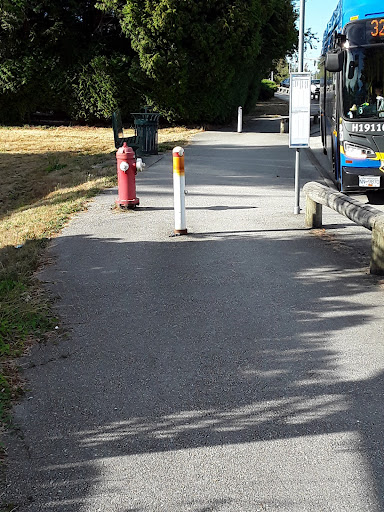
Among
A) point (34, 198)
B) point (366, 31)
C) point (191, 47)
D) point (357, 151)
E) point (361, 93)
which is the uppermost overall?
point (191, 47)

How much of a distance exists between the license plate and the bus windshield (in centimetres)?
113

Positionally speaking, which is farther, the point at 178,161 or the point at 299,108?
the point at 299,108

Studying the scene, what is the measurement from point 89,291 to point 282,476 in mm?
3750

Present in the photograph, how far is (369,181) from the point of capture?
12227mm

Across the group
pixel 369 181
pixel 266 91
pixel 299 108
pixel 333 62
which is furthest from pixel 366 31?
pixel 266 91

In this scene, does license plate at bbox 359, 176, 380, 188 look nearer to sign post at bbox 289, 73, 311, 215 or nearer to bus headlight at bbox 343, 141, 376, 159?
bus headlight at bbox 343, 141, 376, 159

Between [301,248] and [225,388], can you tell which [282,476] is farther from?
[301,248]

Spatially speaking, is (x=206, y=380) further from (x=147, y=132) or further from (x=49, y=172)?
(x=147, y=132)

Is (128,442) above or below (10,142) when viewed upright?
below

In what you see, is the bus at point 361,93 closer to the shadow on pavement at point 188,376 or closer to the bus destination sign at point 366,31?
the bus destination sign at point 366,31

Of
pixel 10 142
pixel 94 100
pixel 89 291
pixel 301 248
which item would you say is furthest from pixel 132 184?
pixel 94 100

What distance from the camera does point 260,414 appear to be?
13.9 feet

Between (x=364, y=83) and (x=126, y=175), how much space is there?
16.3 ft

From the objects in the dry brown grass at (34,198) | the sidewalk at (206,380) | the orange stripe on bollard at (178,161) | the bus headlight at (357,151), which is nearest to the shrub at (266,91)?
the dry brown grass at (34,198)
